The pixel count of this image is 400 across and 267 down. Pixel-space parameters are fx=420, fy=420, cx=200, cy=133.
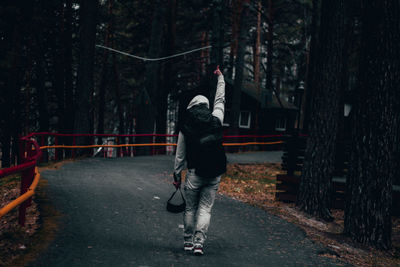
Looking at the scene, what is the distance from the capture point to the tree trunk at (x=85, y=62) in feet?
63.7

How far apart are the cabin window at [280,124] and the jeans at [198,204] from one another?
33.7 meters

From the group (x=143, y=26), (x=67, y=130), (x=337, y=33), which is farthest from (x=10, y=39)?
(x=337, y=33)

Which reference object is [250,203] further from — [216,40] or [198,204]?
[216,40]

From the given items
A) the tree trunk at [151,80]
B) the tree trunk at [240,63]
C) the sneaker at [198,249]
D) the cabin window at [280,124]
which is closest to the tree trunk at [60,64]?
the tree trunk at [151,80]

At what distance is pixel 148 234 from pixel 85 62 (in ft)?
48.4

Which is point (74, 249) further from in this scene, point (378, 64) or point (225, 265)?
point (378, 64)

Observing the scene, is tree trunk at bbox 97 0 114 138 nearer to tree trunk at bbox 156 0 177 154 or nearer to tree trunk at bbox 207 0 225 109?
tree trunk at bbox 156 0 177 154

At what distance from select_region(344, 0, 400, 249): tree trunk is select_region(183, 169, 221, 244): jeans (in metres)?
3.77

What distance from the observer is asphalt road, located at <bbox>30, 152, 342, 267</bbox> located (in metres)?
5.45

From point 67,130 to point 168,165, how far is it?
10.5 metres

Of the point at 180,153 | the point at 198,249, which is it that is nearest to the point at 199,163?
the point at 180,153

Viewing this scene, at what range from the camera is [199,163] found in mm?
5555

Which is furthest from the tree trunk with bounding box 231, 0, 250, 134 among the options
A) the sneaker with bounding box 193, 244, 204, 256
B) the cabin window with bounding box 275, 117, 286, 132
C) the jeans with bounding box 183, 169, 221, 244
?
the sneaker with bounding box 193, 244, 204, 256

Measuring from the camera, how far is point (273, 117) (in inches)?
1502
